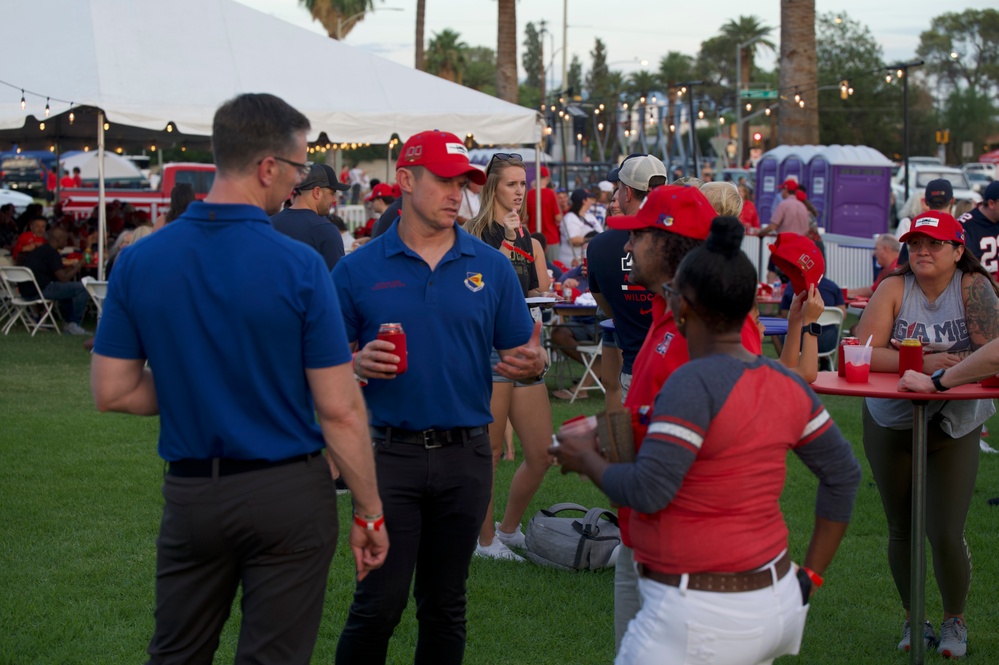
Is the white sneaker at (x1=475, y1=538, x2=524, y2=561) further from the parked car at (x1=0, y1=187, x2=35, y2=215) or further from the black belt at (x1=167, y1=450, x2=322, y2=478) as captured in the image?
the parked car at (x1=0, y1=187, x2=35, y2=215)

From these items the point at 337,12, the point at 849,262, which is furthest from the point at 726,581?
the point at 337,12

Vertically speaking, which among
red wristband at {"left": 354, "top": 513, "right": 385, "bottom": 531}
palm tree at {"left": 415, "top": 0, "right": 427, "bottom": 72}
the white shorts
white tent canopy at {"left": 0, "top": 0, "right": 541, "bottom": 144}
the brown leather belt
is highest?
palm tree at {"left": 415, "top": 0, "right": 427, "bottom": 72}

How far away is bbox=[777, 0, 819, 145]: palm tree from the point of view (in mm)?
19172

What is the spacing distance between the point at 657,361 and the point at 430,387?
865 mm

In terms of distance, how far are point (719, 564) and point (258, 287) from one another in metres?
1.29

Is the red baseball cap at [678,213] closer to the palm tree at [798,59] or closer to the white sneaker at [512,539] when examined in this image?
the white sneaker at [512,539]

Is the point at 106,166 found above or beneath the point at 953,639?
above

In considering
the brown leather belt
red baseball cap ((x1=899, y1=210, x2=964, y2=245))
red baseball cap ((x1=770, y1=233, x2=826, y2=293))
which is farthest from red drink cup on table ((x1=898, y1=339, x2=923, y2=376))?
the brown leather belt

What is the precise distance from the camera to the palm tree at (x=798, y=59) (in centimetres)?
1917

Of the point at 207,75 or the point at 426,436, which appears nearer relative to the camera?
the point at 426,436

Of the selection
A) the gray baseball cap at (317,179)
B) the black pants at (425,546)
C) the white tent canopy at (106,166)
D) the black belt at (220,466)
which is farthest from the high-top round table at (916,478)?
the white tent canopy at (106,166)

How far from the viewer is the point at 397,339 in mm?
3297

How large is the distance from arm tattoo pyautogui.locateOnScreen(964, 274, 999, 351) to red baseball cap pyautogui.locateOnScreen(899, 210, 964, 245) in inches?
7.6

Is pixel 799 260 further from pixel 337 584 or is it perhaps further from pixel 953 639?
pixel 337 584
